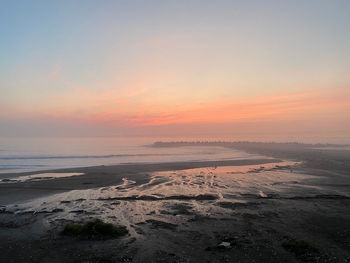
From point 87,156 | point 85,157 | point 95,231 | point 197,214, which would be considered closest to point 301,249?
point 197,214

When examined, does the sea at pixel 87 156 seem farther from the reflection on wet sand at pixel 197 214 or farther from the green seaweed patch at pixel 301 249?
the green seaweed patch at pixel 301 249

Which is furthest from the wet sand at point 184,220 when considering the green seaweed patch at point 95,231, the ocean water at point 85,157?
the ocean water at point 85,157

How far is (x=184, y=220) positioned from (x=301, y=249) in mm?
5362

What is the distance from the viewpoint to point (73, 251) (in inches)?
355

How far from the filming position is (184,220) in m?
12.4

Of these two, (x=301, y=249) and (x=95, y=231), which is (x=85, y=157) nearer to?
(x=95, y=231)

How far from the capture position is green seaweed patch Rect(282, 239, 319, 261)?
8.38 m

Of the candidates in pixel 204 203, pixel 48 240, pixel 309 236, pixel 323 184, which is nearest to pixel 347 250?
pixel 309 236

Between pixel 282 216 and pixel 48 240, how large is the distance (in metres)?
10.8

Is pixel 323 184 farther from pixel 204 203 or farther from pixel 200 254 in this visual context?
pixel 200 254

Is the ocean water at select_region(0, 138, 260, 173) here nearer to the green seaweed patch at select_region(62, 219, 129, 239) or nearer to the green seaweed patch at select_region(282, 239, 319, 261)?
the green seaweed patch at select_region(62, 219, 129, 239)

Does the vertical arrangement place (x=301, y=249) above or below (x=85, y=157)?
below

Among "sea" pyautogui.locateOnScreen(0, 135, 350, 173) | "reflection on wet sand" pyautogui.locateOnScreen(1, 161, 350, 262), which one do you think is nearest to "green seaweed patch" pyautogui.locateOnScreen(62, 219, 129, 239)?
"reflection on wet sand" pyautogui.locateOnScreen(1, 161, 350, 262)

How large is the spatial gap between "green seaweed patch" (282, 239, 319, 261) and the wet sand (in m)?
0.03
